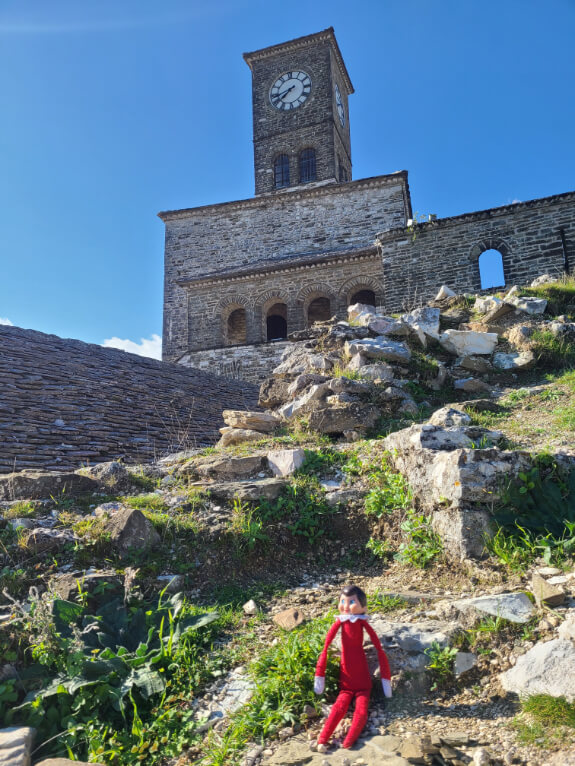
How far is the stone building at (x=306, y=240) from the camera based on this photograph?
Result: 15.8 m

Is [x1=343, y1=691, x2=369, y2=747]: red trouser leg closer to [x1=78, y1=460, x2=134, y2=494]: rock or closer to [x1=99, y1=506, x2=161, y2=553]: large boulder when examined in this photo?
[x1=99, y1=506, x2=161, y2=553]: large boulder

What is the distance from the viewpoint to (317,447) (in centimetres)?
618

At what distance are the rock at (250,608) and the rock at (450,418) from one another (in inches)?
103

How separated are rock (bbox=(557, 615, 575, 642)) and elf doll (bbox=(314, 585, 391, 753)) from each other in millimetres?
994

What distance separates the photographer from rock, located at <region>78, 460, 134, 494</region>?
5.68 meters

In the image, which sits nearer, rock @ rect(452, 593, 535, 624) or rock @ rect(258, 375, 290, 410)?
rock @ rect(452, 593, 535, 624)

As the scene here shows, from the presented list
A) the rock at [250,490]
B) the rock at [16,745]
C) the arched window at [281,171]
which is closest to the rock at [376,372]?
the rock at [250,490]

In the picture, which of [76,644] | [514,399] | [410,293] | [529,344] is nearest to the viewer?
[76,644]

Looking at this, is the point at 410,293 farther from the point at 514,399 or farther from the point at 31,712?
the point at 31,712

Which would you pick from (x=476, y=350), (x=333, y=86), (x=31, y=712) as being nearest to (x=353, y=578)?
(x=31, y=712)

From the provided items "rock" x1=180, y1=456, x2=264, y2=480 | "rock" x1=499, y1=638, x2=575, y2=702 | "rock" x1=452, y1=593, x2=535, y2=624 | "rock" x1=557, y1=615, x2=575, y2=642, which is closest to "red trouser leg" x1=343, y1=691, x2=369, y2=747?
"rock" x1=499, y1=638, x2=575, y2=702

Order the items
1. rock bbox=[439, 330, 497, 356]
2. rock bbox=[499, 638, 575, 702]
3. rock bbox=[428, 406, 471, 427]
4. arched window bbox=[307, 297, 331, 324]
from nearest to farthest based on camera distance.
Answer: rock bbox=[499, 638, 575, 702], rock bbox=[428, 406, 471, 427], rock bbox=[439, 330, 497, 356], arched window bbox=[307, 297, 331, 324]

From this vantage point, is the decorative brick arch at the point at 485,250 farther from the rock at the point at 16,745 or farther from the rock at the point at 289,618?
the rock at the point at 16,745

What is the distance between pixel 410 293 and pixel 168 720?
47.4 ft
